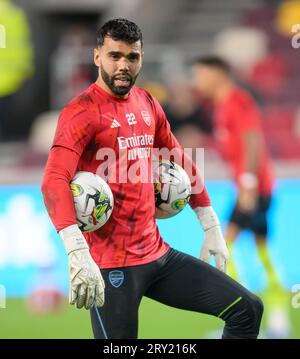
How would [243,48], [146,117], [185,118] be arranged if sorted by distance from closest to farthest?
1. [146,117]
2. [185,118]
3. [243,48]

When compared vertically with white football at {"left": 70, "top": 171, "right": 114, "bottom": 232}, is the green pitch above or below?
below

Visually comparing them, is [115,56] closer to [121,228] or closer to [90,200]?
[90,200]

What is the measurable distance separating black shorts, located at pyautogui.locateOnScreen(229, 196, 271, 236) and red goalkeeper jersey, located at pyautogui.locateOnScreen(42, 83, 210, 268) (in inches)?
138

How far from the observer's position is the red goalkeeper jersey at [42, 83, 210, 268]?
454 centimetres

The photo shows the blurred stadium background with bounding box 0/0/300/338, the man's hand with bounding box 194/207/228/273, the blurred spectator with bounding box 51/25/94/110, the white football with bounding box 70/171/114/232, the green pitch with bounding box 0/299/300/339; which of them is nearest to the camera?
the white football with bounding box 70/171/114/232

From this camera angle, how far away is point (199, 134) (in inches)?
423

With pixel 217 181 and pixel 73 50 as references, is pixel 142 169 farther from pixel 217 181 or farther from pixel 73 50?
pixel 73 50

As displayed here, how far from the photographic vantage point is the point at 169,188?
5.08 meters

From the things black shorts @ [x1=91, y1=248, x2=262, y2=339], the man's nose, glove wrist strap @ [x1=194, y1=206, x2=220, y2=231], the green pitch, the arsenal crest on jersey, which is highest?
the man's nose

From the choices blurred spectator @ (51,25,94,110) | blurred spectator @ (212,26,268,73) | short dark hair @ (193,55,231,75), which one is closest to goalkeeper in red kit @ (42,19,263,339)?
short dark hair @ (193,55,231,75)

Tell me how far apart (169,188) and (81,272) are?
0.85m

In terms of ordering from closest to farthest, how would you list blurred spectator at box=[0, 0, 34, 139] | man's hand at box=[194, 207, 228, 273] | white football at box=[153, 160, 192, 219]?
white football at box=[153, 160, 192, 219], man's hand at box=[194, 207, 228, 273], blurred spectator at box=[0, 0, 34, 139]

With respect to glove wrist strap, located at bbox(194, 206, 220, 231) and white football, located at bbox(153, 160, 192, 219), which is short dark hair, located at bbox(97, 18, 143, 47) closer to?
white football, located at bbox(153, 160, 192, 219)

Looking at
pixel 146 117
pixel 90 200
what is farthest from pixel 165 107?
pixel 90 200
